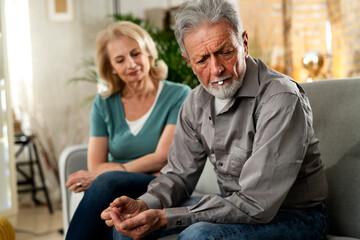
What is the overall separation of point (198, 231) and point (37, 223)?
116 inches

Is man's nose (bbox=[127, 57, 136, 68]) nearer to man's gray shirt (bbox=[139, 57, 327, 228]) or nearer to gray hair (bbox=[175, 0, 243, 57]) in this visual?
man's gray shirt (bbox=[139, 57, 327, 228])

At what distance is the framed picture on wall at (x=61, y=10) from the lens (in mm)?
4527

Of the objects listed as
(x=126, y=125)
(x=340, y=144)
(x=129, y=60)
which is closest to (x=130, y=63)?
(x=129, y=60)

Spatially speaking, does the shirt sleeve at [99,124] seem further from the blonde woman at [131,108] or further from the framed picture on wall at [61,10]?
the framed picture on wall at [61,10]

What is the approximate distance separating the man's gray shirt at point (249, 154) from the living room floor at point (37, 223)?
6.57 ft

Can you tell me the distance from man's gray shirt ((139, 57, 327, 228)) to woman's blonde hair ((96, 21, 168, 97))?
788 mm

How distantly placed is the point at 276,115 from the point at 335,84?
0.52 metres

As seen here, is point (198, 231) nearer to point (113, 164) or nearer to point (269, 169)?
point (269, 169)

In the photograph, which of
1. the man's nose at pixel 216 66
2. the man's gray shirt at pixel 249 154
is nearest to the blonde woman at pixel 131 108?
the man's gray shirt at pixel 249 154

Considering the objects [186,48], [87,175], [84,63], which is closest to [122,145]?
[87,175]

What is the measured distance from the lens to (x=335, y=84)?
1.62 metres

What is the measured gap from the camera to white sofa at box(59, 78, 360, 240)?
1459 mm

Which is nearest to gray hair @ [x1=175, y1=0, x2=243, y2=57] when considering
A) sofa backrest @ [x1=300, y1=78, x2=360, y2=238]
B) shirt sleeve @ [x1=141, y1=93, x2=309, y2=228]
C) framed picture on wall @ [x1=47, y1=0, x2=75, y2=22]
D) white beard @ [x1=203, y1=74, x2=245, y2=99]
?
white beard @ [x1=203, y1=74, x2=245, y2=99]

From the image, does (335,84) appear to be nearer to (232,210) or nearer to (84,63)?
(232,210)
